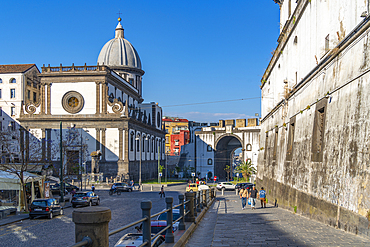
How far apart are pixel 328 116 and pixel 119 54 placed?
59.6 m

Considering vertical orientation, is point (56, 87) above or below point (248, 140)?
above

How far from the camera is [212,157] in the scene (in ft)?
257

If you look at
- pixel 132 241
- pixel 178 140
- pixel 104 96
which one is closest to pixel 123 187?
pixel 104 96

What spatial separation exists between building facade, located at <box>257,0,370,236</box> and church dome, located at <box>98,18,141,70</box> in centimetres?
5015

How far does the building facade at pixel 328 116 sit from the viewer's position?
9.75 meters

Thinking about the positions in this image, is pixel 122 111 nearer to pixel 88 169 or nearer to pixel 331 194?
pixel 88 169

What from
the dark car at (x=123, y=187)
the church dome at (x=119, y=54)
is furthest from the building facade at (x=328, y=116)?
the church dome at (x=119, y=54)

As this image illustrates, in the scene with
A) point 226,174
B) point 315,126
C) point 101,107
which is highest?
point 101,107

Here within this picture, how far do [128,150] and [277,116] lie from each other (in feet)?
103

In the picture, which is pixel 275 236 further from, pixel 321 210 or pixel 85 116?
pixel 85 116

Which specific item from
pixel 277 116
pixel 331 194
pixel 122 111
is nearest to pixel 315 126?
pixel 331 194

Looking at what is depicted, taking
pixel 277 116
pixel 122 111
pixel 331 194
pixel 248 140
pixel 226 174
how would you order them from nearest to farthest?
1. pixel 331 194
2. pixel 277 116
3. pixel 122 111
4. pixel 248 140
5. pixel 226 174

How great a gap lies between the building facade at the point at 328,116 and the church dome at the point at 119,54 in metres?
50.2

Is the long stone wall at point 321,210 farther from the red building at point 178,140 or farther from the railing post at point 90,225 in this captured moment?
the red building at point 178,140
